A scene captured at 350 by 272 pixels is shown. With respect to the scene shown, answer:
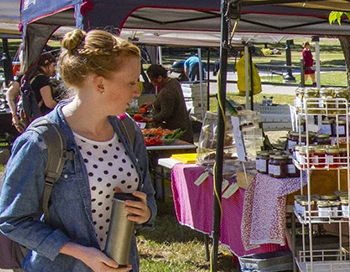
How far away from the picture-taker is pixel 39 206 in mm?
2189

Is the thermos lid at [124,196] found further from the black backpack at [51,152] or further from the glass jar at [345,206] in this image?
the glass jar at [345,206]

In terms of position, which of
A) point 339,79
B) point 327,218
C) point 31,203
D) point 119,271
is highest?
point 31,203

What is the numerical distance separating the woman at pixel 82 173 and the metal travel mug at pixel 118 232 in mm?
23

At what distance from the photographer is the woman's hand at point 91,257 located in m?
2.14

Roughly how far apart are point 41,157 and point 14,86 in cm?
716

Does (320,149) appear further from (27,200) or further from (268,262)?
(27,200)

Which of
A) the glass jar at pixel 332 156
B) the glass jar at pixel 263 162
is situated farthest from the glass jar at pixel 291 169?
the glass jar at pixel 332 156

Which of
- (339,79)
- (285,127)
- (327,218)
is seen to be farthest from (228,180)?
(339,79)

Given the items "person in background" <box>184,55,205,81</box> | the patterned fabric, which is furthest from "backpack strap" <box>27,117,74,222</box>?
"person in background" <box>184,55,205,81</box>

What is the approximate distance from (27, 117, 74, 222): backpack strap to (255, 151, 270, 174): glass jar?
266 centimetres

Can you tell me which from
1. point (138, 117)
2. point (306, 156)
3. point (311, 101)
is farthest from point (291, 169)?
point (138, 117)

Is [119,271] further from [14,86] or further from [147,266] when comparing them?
[14,86]

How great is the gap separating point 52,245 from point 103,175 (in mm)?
283

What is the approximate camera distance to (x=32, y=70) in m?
7.50
